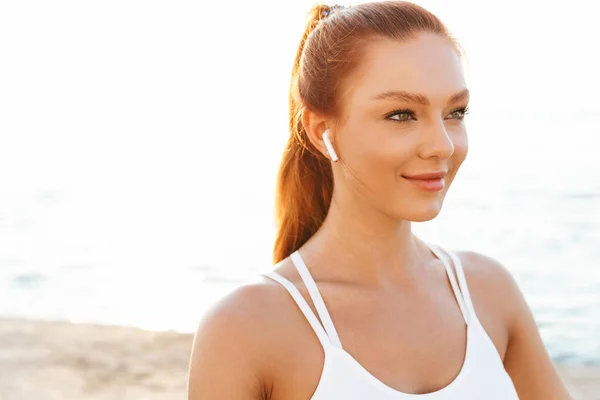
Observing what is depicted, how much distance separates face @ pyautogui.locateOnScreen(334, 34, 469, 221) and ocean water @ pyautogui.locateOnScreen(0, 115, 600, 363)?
5.31m

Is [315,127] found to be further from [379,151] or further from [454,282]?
[454,282]

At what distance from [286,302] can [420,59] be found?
0.63 m

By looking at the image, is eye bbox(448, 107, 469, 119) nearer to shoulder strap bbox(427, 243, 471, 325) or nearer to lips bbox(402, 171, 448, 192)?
lips bbox(402, 171, 448, 192)

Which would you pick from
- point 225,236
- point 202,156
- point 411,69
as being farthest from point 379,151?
point 202,156

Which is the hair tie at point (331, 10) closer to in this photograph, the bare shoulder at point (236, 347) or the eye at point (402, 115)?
the eye at point (402, 115)

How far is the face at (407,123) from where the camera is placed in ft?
6.86

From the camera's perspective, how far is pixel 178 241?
472 inches

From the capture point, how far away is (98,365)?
6707 mm

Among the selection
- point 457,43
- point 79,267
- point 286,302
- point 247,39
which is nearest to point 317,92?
point 457,43

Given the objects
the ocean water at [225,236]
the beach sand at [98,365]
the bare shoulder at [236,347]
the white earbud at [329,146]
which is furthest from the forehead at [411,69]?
the ocean water at [225,236]

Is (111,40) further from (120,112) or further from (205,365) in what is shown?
(205,365)

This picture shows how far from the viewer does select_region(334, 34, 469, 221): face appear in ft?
6.86

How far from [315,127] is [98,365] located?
4828 millimetres

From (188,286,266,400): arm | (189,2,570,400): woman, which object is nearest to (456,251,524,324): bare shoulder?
(189,2,570,400): woman
